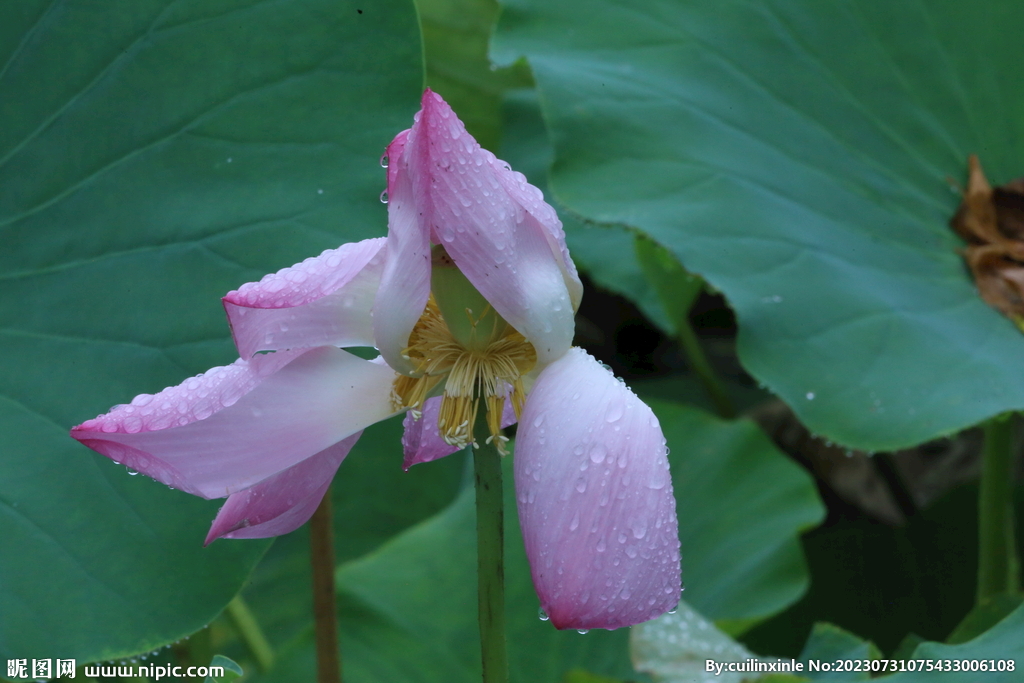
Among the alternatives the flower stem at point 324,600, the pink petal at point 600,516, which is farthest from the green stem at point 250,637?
the pink petal at point 600,516

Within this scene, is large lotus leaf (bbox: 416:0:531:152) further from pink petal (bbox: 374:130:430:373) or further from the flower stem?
pink petal (bbox: 374:130:430:373)

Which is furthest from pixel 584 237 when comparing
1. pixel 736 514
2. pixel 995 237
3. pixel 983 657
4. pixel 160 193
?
pixel 983 657

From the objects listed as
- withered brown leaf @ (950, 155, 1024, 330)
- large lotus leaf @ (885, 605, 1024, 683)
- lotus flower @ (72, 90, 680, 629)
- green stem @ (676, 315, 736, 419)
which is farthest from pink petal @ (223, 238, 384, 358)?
green stem @ (676, 315, 736, 419)

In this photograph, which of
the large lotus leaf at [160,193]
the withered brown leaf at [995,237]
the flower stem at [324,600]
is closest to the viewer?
the large lotus leaf at [160,193]

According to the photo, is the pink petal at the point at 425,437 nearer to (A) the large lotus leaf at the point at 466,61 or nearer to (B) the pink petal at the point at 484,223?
(B) the pink petal at the point at 484,223

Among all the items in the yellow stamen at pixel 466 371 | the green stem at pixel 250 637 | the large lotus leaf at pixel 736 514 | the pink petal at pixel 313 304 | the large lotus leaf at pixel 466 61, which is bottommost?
the green stem at pixel 250 637

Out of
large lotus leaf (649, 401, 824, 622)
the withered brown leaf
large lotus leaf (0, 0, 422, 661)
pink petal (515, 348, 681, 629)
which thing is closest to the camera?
pink petal (515, 348, 681, 629)
